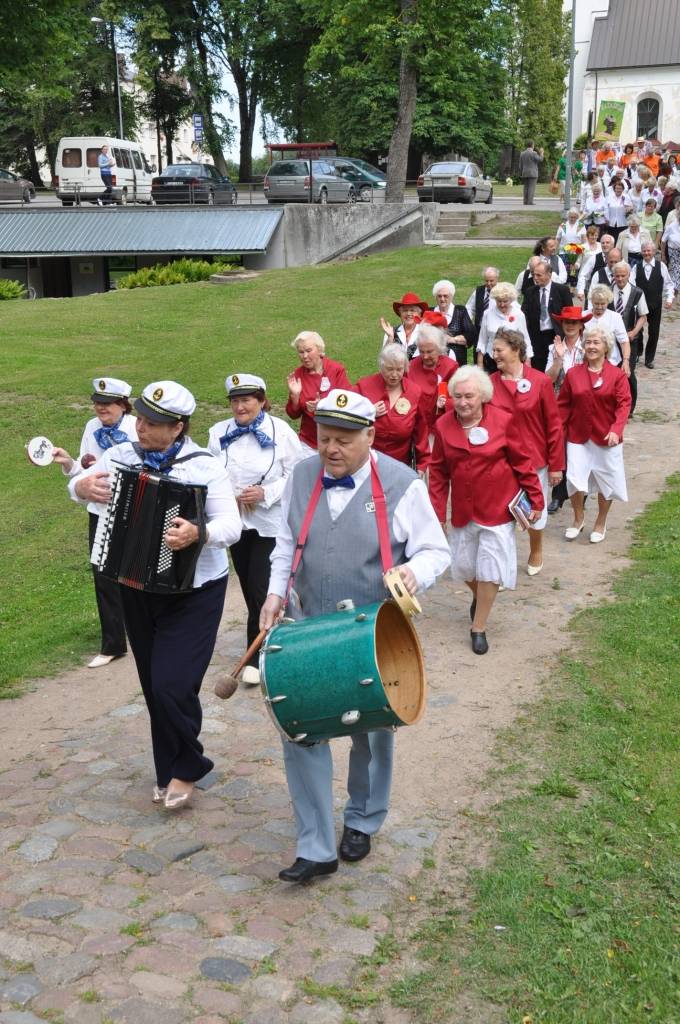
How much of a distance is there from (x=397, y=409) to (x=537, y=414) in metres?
1.13

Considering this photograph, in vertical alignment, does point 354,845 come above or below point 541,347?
below

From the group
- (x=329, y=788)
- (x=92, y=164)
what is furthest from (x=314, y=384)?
(x=92, y=164)

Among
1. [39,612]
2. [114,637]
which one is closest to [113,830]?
[114,637]

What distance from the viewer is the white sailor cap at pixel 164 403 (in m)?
5.33

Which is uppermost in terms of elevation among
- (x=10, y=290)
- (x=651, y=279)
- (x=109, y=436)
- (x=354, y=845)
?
(x=109, y=436)

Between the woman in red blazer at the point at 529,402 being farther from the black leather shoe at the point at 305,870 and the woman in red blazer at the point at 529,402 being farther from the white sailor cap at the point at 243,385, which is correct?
the black leather shoe at the point at 305,870

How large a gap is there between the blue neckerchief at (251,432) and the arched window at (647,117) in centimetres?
5820

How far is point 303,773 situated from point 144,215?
1202 inches

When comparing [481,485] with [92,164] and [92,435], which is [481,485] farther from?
[92,164]

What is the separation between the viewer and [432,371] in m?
9.86

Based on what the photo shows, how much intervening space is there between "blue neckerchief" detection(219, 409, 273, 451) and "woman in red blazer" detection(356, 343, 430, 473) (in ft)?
5.14

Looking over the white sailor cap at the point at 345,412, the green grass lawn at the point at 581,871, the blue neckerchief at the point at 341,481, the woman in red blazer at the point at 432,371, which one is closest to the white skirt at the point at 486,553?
the green grass lawn at the point at 581,871

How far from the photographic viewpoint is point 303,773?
4.94 meters

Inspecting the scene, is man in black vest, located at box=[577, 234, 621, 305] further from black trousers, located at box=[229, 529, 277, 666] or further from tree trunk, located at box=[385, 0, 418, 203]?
tree trunk, located at box=[385, 0, 418, 203]
